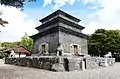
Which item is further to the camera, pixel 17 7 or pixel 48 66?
pixel 48 66

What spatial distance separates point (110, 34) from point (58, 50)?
22314mm

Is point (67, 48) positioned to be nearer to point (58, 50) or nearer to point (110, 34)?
point (58, 50)

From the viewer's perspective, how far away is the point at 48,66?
48.4 ft

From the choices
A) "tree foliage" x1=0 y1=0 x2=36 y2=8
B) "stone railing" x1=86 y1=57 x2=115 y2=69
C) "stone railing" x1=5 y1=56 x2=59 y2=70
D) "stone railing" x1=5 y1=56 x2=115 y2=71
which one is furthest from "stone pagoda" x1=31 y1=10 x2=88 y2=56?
"tree foliage" x1=0 y1=0 x2=36 y2=8

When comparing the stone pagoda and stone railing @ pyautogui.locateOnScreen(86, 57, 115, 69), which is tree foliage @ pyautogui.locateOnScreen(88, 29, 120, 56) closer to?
the stone pagoda

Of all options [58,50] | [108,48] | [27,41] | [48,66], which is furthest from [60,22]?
[27,41]

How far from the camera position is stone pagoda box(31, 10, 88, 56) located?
846 inches

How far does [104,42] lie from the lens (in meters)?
37.9

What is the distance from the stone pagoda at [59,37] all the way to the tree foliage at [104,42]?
42.5 ft

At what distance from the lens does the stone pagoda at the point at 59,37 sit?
846 inches

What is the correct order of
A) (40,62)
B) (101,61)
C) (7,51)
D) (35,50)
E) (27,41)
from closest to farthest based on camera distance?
(40,62)
(101,61)
(35,50)
(7,51)
(27,41)

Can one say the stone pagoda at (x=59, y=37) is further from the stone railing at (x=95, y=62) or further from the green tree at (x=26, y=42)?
the green tree at (x=26, y=42)

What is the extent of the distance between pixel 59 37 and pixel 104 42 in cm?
1949

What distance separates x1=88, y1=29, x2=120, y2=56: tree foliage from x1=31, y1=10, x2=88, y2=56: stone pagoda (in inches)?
511
